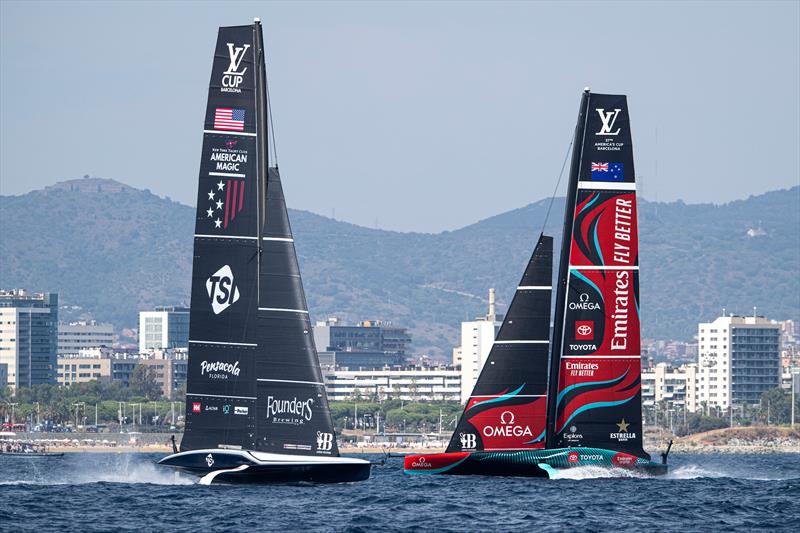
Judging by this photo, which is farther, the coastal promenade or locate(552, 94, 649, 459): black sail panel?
the coastal promenade

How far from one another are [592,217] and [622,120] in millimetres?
2959

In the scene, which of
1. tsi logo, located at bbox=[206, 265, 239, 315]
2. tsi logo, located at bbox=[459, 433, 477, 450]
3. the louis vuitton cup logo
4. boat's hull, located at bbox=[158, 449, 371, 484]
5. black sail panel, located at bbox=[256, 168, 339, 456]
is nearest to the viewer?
boat's hull, located at bbox=[158, 449, 371, 484]

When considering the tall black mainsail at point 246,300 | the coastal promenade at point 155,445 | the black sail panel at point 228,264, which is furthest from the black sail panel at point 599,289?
the coastal promenade at point 155,445

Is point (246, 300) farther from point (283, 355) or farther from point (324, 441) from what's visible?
point (324, 441)

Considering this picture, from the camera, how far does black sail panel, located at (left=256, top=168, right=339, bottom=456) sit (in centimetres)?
4409

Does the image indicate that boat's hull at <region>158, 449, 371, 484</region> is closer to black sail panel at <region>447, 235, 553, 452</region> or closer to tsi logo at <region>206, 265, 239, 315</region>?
tsi logo at <region>206, 265, 239, 315</region>

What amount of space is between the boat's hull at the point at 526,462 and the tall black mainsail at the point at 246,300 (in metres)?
5.95

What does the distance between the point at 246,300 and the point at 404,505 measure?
6808 millimetres

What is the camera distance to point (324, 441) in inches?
1748

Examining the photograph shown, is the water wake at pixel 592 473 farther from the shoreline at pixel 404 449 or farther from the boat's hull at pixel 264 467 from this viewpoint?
the shoreline at pixel 404 449

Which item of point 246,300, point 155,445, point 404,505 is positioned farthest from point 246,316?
point 155,445

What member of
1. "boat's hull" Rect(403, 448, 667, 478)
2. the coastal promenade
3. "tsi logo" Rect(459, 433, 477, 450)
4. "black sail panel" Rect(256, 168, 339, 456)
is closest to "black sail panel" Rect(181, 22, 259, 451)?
"black sail panel" Rect(256, 168, 339, 456)

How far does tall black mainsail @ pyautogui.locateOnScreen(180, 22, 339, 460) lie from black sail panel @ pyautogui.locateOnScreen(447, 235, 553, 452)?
6337 mm

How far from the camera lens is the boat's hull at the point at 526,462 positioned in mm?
48938
